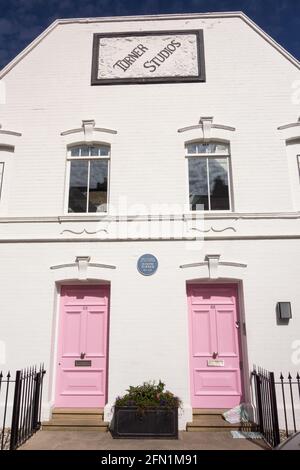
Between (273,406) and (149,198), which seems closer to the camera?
(273,406)

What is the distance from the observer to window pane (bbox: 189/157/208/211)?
7.94 m

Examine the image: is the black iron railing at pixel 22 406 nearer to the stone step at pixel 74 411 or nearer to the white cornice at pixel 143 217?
the stone step at pixel 74 411

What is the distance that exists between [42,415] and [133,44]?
28.4ft

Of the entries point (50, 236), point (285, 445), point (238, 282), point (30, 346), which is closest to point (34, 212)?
point (50, 236)

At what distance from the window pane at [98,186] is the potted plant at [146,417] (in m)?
3.99

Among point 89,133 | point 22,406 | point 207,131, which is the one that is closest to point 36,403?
point 22,406

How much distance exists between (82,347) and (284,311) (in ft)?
13.4

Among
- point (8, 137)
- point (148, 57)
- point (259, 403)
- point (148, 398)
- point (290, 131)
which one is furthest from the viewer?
point (148, 57)

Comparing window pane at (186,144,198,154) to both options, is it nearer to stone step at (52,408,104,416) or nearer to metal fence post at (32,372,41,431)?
metal fence post at (32,372,41,431)

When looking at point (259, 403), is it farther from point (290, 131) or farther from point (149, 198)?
point (290, 131)

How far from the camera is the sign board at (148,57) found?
866 centimetres

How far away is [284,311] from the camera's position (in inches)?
272

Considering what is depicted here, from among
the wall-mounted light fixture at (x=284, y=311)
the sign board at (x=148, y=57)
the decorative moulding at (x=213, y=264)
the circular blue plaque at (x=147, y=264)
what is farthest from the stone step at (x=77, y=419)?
the sign board at (x=148, y=57)

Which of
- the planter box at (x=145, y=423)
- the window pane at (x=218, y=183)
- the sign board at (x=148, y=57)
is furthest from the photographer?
the sign board at (x=148, y=57)
